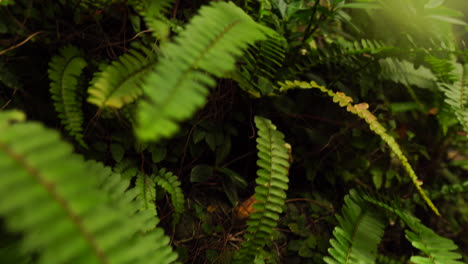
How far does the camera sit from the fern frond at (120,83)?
101cm

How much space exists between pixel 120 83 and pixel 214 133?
2.42 feet

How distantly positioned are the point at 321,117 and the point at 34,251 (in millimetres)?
1734

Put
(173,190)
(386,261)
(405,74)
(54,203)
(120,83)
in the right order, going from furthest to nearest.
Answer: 1. (405,74)
2. (386,261)
3. (173,190)
4. (120,83)
5. (54,203)

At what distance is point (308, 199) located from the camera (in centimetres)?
194

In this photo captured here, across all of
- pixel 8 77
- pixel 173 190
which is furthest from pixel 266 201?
pixel 8 77

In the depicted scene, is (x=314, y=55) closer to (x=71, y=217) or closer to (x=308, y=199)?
(x=308, y=199)

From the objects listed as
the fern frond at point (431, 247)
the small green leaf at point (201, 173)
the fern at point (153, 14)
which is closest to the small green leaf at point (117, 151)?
the small green leaf at point (201, 173)

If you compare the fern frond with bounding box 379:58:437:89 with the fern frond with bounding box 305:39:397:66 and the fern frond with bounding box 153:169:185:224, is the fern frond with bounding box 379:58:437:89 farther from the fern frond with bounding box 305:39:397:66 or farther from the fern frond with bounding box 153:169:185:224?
the fern frond with bounding box 153:169:185:224

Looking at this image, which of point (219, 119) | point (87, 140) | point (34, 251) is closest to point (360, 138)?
point (219, 119)

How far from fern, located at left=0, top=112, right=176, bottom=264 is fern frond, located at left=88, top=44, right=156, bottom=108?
41 cm

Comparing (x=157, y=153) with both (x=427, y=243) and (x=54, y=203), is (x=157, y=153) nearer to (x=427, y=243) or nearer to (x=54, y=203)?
(x=54, y=203)

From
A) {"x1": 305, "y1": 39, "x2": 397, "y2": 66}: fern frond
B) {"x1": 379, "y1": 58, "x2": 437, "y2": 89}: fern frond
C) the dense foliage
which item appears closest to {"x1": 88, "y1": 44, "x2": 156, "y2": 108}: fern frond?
the dense foliage

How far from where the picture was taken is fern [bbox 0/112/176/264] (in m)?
0.49

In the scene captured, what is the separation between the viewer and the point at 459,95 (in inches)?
68.6
